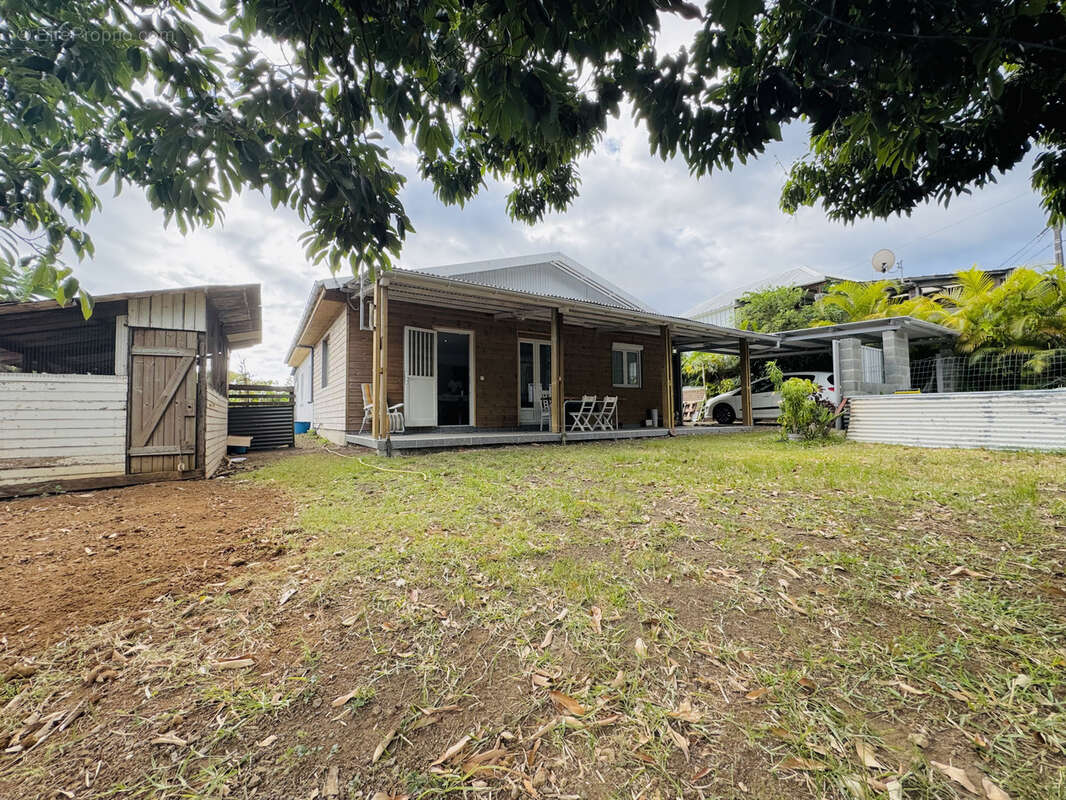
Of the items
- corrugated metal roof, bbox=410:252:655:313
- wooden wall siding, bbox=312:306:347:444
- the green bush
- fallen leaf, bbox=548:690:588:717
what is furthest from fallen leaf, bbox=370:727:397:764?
corrugated metal roof, bbox=410:252:655:313

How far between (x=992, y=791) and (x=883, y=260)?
821 inches

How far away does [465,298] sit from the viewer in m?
8.41

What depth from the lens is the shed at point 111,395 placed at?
4855 mm

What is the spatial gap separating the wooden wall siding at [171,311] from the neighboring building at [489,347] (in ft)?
7.22

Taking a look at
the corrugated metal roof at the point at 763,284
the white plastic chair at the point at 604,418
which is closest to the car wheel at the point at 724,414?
the white plastic chair at the point at 604,418

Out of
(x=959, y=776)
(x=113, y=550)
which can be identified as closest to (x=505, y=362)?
(x=113, y=550)

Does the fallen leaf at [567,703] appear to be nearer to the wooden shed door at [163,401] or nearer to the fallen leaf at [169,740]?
the fallen leaf at [169,740]

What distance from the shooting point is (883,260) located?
54.0ft

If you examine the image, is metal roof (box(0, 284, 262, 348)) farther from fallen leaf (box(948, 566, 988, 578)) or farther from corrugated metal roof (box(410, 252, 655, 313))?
fallen leaf (box(948, 566, 988, 578))

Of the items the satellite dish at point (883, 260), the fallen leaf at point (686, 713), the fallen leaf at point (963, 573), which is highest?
the satellite dish at point (883, 260)

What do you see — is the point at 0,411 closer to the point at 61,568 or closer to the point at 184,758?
the point at 61,568

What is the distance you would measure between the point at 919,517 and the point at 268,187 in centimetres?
504

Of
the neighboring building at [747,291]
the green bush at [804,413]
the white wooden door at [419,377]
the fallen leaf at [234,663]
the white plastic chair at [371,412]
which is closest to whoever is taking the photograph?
the fallen leaf at [234,663]

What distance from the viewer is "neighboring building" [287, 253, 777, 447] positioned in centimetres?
825
